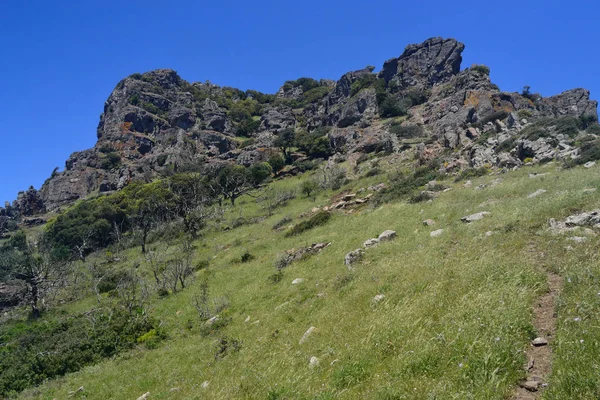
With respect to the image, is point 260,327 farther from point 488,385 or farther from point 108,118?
point 108,118

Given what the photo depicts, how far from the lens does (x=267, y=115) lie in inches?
4769

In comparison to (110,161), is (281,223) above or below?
below

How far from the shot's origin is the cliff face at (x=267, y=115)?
73.2 meters

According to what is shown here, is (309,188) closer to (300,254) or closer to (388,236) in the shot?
(300,254)

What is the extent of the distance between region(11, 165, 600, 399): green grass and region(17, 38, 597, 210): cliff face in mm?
43633

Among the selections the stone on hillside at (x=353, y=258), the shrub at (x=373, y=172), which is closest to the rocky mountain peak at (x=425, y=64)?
the shrub at (x=373, y=172)

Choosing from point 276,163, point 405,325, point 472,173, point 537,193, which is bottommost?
point 472,173

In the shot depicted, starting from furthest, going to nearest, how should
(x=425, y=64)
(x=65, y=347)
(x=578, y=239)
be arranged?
(x=425, y=64) < (x=65, y=347) < (x=578, y=239)

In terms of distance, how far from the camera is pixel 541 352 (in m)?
6.06

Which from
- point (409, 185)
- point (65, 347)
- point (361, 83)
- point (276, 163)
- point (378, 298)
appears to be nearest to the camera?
point (378, 298)

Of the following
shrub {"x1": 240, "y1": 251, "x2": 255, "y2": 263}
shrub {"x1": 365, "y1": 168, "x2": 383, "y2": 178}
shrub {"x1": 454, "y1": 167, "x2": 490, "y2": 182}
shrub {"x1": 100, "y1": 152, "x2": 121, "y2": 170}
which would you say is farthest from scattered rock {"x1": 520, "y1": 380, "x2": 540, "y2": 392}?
shrub {"x1": 100, "y1": 152, "x2": 121, "y2": 170}

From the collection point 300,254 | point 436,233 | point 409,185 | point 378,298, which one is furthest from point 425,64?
point 378,298

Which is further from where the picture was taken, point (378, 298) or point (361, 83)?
point (361, 83)

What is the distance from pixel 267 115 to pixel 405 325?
11835 cm
